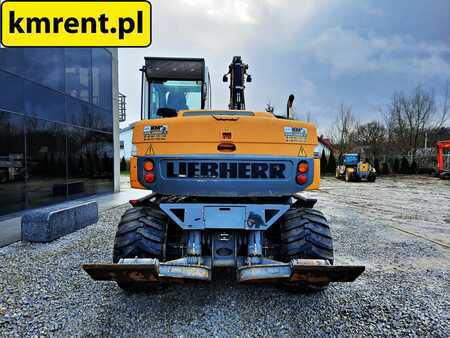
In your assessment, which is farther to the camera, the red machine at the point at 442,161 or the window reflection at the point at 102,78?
the red machine at the point at 442,161

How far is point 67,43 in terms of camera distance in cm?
515

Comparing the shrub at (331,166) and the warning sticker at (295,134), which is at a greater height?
the warning sticker at (295,134)

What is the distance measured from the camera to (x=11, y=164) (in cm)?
733

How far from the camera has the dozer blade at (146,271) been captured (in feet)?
7.23

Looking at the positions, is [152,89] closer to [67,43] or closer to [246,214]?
[67,43]

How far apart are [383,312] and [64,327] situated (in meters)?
3.00

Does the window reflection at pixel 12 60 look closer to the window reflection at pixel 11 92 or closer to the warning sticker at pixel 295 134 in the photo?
the window reflection at pixel 11 92

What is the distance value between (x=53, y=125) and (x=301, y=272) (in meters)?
9.13

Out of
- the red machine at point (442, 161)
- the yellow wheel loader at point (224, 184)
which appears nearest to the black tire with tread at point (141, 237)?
the yellow wheel loader at point (224, 184)

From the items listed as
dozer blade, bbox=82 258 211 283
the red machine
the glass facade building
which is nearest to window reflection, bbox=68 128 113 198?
the glass facade building

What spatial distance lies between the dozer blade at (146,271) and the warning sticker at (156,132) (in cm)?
109

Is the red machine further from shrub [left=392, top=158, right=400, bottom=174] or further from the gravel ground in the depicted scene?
the gravel ground

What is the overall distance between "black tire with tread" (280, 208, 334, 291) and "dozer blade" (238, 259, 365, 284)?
354mm

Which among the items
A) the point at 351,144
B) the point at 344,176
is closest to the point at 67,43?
the point at 344,176
